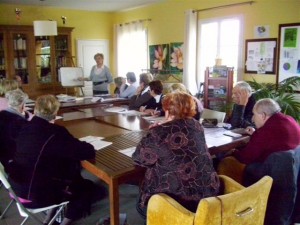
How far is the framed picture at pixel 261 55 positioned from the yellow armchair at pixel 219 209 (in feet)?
10.2

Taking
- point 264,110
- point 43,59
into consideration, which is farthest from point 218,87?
point 43,59

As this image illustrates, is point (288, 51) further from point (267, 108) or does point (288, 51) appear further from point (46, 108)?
point (46, 108)

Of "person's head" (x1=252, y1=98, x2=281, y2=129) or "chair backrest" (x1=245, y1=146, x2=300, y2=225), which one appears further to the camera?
"person's head" (x1=252, y1=98, x2=281, y2=129)

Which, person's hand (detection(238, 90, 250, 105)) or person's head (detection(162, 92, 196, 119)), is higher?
person's head (detection(162, 92, 196, 119))

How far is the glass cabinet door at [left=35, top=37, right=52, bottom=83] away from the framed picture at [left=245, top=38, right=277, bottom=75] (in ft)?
13.3

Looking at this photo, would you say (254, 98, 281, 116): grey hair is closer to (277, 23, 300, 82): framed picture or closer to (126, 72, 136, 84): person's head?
(277, 23, 300, 82): framed picture

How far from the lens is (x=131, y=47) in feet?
22.5

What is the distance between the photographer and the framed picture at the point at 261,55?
431 cm

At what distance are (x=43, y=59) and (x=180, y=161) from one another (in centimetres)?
555

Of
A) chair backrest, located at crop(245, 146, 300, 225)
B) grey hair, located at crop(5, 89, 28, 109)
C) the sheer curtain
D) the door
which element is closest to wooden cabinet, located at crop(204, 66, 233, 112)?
the sheer curtain

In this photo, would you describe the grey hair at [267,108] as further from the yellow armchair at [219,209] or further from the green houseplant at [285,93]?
the green houseplant at [285,93]

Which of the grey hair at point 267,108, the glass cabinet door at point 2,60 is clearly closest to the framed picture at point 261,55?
the grey hair at point 267,108

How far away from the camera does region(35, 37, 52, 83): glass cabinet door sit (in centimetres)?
634

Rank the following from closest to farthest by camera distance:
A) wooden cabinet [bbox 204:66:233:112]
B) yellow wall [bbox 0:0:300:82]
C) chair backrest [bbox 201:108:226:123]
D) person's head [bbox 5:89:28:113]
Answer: person's head [bbox 5:89:28:113] < chair backrest [bbox 201:108:226:123] < yellow wall [bbox 0:0:300:82] < wooden cabinet [bbox 204:66:233:112]
